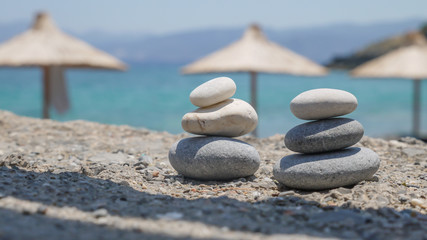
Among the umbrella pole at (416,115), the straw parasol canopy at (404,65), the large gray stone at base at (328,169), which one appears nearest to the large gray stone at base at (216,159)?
the large gray stone at base at (328,169)

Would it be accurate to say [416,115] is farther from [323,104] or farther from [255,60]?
[323,104]

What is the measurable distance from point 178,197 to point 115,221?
45.5 inches

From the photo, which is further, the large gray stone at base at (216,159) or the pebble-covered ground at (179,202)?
the large gray stone at base at (216,159)

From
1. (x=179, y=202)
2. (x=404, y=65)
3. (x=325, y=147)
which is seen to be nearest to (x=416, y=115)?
(x=404, y=65)

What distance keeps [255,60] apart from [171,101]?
19812 mm

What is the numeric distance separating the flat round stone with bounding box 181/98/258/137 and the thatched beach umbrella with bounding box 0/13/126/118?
5897mm

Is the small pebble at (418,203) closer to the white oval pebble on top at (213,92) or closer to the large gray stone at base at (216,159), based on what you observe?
Answer: the large gray stone at base at (216,159)

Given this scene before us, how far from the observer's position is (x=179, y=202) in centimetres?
381

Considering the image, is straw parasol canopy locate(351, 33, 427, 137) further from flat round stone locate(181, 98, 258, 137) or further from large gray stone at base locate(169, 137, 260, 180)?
large gray stone at base locate(169, 137, 260, 180)

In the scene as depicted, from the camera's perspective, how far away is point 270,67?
9641 mm

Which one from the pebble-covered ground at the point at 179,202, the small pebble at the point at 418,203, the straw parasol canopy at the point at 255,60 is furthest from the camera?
the straw parasol canopy at the point at 255,60

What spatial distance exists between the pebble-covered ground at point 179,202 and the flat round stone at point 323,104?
0.76 metres

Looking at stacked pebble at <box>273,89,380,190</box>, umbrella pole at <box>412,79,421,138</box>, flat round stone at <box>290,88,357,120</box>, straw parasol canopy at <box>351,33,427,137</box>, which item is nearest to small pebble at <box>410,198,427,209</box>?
stacked pebble at <box>273,89,380,190</box>

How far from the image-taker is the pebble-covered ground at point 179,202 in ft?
9.63
